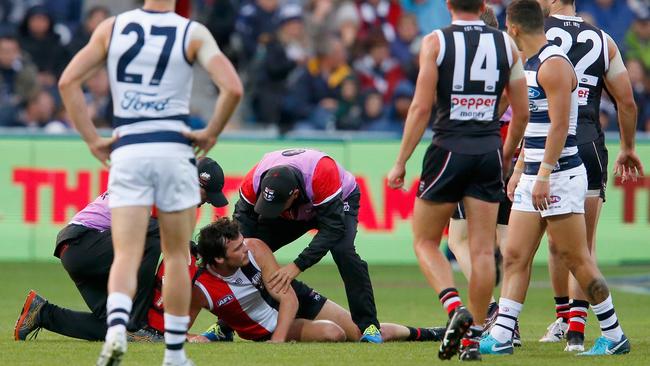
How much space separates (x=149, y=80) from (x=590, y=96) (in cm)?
358

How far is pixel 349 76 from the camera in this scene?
19.4 metres

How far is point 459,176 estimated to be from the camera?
315 inches

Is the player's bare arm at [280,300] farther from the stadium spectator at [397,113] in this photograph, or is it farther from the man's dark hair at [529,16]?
the stadium spectator at [397,113]

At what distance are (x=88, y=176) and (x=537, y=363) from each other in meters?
9.63

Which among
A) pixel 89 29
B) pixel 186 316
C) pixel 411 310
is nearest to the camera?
pixel 186 316

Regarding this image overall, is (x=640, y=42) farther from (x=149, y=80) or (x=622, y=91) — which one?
(x=149, y=80)

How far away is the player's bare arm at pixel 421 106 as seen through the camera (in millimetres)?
7844

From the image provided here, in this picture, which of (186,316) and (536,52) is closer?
(186,316)

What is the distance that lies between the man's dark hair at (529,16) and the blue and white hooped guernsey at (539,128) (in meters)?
0.15

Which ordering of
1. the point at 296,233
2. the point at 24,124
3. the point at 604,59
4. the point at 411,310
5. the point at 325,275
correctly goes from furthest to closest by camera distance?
the point at 24,124 < the point at 325,275 < the point at 411,310 < the point at 296,233 < the point at 604,59

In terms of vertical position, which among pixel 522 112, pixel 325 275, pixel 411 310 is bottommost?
pixel 325 275

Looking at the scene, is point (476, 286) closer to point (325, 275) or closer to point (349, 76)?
point (325, 275)

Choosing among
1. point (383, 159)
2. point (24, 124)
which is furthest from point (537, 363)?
point (24, 124)

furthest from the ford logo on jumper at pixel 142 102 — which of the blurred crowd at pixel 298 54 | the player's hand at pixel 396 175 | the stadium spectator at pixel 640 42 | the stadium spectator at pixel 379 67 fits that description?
the stadium spectator at pixel 640 42
